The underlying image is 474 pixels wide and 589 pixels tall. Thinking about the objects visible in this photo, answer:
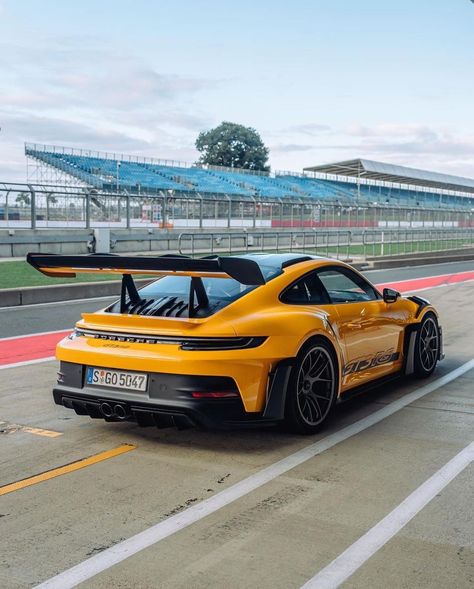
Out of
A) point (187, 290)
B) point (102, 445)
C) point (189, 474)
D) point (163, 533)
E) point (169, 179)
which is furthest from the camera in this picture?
point (169, 179)

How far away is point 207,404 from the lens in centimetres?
505

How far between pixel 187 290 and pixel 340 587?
304 centimetres

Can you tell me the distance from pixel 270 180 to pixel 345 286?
71.6 metres

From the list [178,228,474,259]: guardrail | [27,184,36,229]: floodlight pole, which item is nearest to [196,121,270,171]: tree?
[178,228,474,259]: guardrail

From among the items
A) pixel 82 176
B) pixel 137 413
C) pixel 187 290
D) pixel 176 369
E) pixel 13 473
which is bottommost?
pixel 13 473

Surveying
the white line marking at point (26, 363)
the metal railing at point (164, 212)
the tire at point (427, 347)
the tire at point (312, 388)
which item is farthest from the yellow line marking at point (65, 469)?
the metal railing at point (164, 212)

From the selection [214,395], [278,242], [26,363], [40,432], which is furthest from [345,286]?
[278,242]

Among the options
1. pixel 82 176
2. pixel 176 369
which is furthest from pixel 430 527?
pixel 82 176

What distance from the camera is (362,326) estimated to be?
653 centimetres

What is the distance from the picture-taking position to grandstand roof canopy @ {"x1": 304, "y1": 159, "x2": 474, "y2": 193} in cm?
7406

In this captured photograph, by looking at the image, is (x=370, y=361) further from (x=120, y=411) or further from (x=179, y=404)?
(x=120, y=411)

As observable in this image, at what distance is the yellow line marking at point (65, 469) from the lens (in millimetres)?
4617

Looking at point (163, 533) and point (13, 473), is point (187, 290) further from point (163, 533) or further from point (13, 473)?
point (163, 533)

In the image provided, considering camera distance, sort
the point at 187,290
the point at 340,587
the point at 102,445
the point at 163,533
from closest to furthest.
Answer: the point at 340,587 < the point at 163,533 < the point at 102,445 < the point at 187,290
